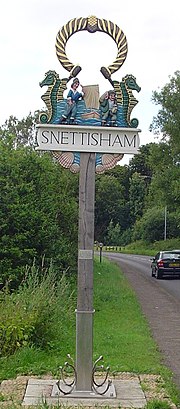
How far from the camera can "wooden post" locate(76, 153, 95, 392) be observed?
8820mm

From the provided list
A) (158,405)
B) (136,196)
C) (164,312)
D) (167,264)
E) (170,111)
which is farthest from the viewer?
(136,196)

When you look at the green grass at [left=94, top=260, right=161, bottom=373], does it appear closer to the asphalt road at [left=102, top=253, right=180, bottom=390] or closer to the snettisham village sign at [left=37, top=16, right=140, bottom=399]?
the asphalt road at [left=102, top=253, right=180, bottom=390]

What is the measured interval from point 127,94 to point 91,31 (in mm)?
889

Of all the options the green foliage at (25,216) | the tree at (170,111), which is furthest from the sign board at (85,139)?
the tree at (170,111)

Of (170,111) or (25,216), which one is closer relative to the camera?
(25,216)

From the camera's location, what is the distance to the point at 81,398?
856 cm

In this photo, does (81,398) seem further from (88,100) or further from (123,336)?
(123,336)

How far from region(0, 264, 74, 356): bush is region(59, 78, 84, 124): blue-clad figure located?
321cm

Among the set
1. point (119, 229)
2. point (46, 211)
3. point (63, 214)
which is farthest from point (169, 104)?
point (119, 229)

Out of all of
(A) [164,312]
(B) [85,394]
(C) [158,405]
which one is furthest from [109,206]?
(C) [158,405]

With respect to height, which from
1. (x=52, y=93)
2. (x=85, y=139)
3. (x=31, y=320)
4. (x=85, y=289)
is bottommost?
(x=31, y=320)

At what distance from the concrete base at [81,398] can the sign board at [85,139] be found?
2889 mm

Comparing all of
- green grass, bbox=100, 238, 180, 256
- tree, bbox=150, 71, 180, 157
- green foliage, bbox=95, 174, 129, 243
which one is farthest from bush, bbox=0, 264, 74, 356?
green foliage, bbox=95, 174, 129, 243

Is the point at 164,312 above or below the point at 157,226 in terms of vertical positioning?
below
